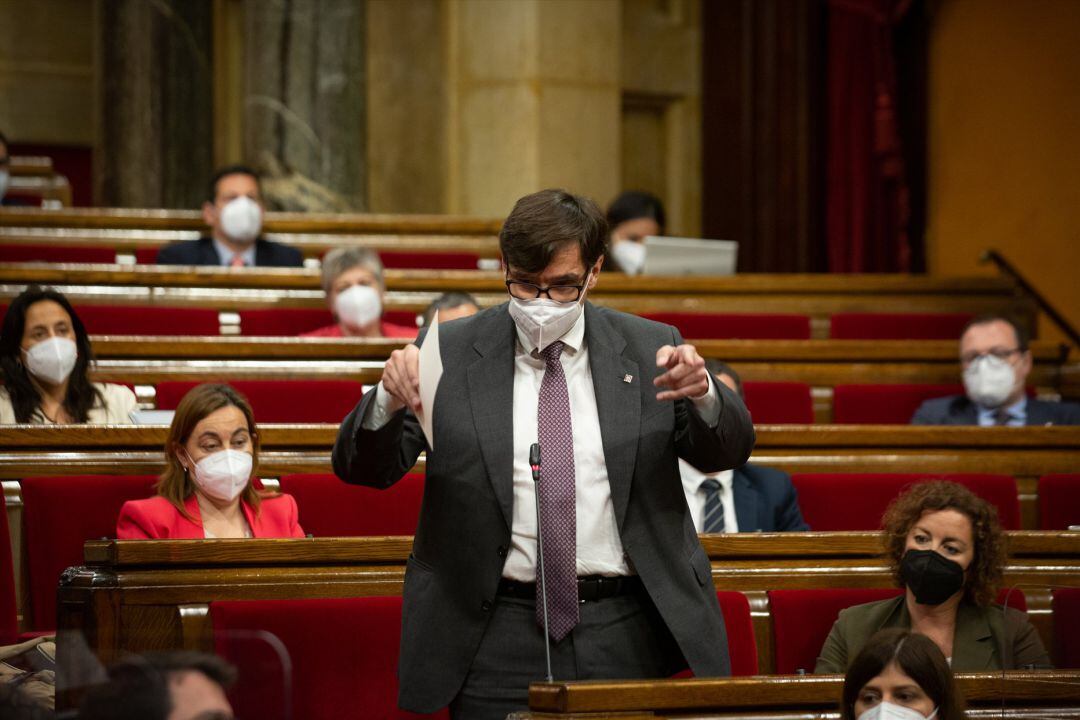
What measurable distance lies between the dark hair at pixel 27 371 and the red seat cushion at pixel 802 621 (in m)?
1.31

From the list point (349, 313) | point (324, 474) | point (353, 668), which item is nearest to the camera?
point (353, 668)

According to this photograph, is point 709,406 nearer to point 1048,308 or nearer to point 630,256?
point 630,256

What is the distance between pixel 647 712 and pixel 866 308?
8.89 feet

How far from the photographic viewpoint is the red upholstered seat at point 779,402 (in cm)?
296

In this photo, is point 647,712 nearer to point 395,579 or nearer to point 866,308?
point 395,579

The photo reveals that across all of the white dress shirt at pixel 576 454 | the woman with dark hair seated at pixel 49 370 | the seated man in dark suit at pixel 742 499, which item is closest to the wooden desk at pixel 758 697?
the white dress shirt at pixel 576 454

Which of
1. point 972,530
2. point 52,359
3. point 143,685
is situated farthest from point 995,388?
point 143,685

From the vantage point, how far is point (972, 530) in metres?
1.87

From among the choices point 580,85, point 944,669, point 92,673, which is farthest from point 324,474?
point 580,85

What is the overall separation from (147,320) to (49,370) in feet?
2.74

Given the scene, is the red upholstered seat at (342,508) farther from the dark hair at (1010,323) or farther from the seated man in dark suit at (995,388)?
the dark hair at (1010,323)

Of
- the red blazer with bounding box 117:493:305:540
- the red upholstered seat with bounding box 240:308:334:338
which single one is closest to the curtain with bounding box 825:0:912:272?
the red upholstered seat with bounding box 240:308:334:338

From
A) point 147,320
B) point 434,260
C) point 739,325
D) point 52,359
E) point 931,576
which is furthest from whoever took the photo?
point 434,260

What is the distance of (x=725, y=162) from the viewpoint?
5.65 m
